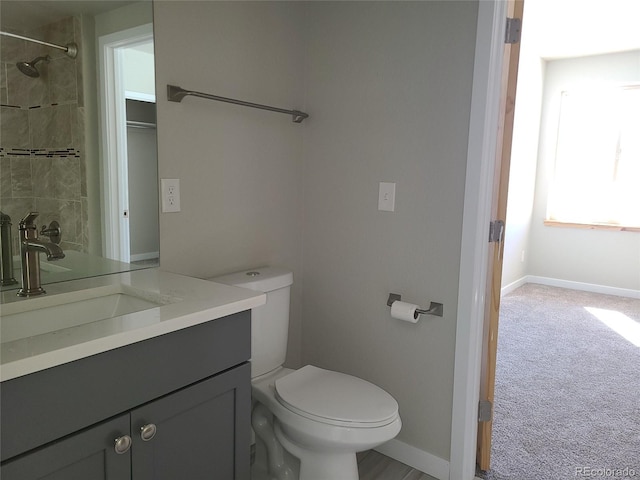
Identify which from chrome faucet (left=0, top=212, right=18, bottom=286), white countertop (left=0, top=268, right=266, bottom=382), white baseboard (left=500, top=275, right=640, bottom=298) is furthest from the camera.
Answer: white baseboard (left=500, top=275, right=640, bottom=298)

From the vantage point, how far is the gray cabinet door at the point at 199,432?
1.13m

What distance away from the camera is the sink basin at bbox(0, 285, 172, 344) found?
1.19 m

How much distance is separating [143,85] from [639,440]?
2.58 m

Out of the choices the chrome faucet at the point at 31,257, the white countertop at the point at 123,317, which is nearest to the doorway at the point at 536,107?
the white countertop at the point at 123,317

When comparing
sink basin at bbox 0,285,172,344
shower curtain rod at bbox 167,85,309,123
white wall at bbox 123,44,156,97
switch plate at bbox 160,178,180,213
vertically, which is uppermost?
white wall at bbox 123,44,156,97

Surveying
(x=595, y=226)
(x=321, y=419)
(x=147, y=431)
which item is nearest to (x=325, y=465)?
(x=321, y=419)

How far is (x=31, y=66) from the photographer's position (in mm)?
1365

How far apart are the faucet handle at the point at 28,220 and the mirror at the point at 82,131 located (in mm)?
17

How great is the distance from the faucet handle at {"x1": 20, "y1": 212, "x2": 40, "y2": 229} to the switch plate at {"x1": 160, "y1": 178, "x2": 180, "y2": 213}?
0.39 metres

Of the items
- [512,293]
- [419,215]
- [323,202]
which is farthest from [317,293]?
[512,293]

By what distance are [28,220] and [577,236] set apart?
504 cm

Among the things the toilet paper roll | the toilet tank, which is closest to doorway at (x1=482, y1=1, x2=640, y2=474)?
the toilet paper roll

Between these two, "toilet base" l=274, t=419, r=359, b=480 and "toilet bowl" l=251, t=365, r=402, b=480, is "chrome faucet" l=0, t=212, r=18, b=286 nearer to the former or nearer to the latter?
"toilet bowl" l=251, t=365, r=402, b=480

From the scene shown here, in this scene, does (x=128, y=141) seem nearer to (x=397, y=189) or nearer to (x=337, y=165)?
(x=337, y=165)
